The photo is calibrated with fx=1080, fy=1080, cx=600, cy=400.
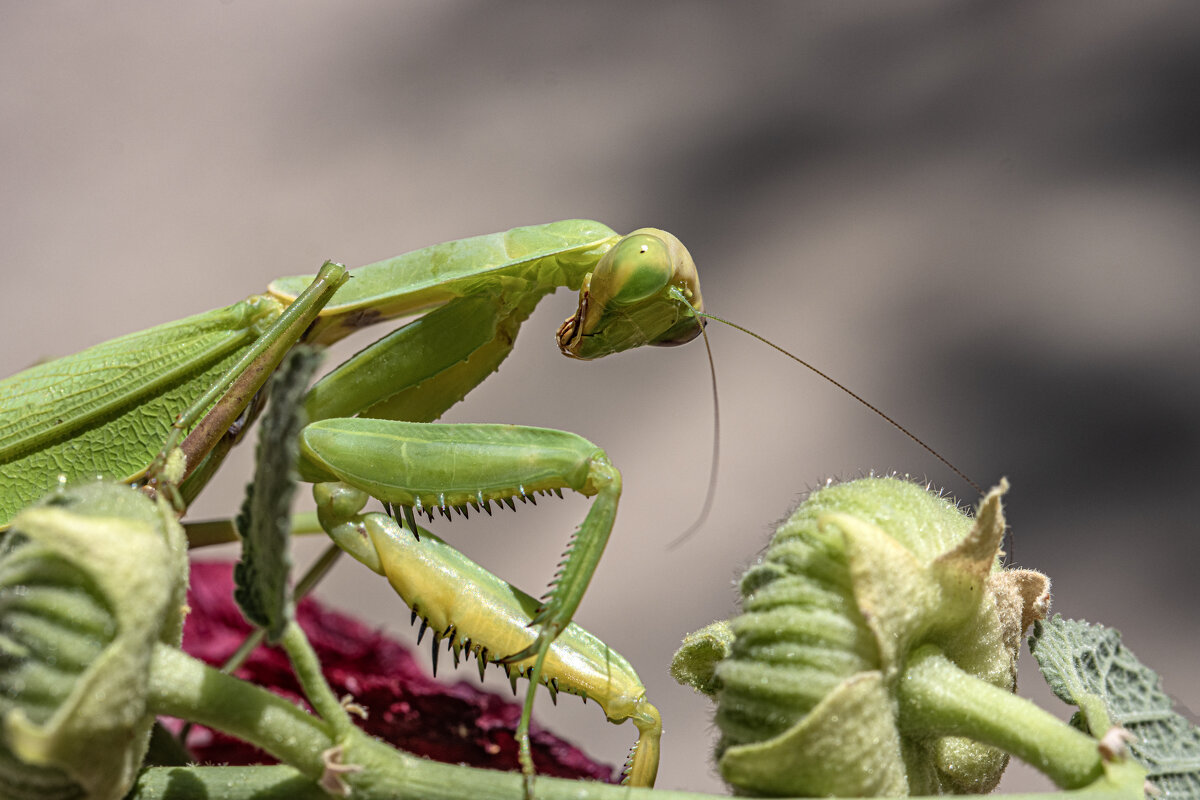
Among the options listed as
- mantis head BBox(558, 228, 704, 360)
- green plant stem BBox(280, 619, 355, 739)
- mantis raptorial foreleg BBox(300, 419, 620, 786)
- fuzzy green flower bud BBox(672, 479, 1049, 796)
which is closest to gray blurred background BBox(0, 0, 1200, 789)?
mantis head BBox(558, 228, 704, 360)

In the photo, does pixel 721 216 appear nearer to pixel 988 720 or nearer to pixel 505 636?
pixel 505 636

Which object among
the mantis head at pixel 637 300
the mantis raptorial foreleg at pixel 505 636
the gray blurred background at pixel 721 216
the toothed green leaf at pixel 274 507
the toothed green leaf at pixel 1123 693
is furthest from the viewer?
the gray blurred background at pixel 721 216

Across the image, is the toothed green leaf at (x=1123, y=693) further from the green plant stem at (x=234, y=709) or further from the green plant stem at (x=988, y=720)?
the green plant stem at (x=234, y=709)

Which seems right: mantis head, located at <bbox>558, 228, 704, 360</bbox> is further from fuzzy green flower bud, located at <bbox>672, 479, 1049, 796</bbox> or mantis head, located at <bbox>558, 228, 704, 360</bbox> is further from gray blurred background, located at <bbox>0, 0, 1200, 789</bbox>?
gray blurred background, located at <bbox>0, 0, 1200, 789</bbox>

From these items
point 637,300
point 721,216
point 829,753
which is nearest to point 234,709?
point 829,753

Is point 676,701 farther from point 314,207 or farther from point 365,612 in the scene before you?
point 314,207

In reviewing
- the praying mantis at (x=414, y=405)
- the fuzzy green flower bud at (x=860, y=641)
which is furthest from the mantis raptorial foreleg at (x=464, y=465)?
the fuzzy green flower bud at (x=860, y=641)
